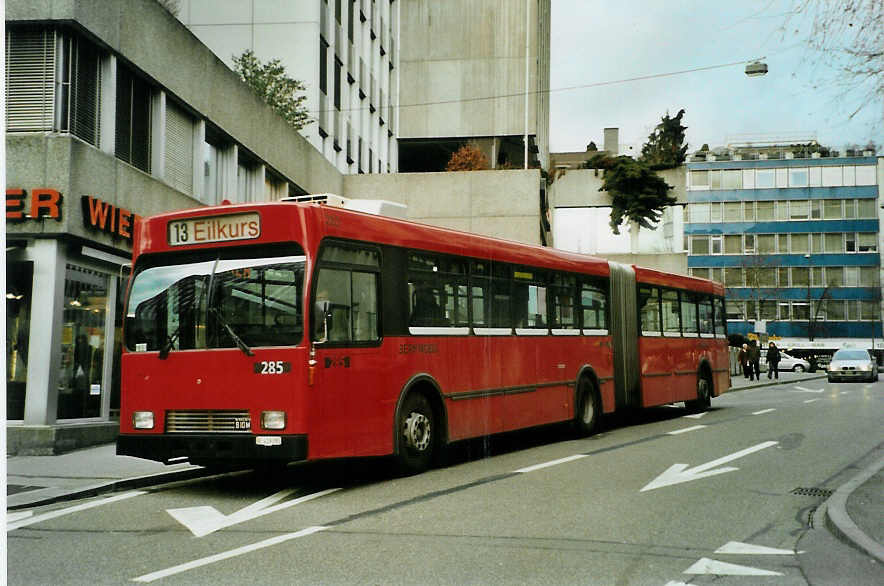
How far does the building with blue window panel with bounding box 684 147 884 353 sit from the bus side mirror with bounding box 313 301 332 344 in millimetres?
86027

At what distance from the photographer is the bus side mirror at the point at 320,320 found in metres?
9.66

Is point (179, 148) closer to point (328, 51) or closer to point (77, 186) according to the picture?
point (77, 186)

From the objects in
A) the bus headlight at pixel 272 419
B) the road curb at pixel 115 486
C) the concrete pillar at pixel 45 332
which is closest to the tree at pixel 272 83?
the concrete pillar at pixel 45 332

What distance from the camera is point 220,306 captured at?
9.94 metres

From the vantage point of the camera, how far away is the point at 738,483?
10.5 meters

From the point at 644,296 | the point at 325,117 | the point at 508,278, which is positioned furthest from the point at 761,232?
the point at 508,278

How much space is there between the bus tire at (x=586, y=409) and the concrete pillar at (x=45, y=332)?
7.95 meters

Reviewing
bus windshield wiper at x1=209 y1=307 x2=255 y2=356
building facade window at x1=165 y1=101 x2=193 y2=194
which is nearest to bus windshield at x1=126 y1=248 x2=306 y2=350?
bus windshield wiper at x1=209 y1=307 x2=255 y2=356

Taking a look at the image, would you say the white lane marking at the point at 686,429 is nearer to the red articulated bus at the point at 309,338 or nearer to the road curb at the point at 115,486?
the red articulated bus at the point at 309,338

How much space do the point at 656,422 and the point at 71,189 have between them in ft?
37.2

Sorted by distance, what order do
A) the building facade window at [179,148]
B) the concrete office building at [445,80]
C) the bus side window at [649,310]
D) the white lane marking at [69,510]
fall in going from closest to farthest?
1. the white lane marking at [69,510]
2. the building facade window at [179,148]
3. the bus side window at [649,310]
4. the concrete office building at [445,80]

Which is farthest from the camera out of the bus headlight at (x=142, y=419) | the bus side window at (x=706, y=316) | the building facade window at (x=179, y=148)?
the bus side window at (x=706, y=316)

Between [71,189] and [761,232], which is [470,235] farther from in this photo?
[761,232]

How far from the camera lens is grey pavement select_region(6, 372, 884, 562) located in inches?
302
